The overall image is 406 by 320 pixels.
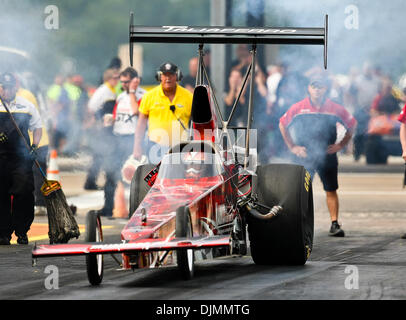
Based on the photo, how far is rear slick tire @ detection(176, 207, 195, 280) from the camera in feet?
30.0

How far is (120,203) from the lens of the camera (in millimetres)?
16266

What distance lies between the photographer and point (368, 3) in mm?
16562

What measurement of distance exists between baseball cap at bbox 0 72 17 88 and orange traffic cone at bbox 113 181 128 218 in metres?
3.08

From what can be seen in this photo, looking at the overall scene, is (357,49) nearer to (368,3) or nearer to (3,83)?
(368,3)

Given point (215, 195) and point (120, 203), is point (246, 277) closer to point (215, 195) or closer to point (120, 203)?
point (215, 195)

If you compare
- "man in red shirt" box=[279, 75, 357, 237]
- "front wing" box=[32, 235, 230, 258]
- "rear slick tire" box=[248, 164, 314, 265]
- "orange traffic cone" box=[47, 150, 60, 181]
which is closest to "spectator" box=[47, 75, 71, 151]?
"orange traffic cone" box=[47, 150, 60, 181]

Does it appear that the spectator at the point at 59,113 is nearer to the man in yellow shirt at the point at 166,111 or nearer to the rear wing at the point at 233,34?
the man in yellow shirt at the point at 166,111

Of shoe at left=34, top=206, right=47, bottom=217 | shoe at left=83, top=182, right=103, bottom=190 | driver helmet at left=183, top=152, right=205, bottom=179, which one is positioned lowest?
shoe at left=34, top=206, right=47, bottom=217

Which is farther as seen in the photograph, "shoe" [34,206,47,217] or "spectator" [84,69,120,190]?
"spectator" [84,69,120,190]

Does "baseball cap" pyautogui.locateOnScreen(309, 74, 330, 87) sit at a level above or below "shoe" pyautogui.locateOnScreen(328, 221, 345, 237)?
above

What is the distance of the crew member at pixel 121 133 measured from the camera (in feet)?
52.8

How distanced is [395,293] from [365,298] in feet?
1.20

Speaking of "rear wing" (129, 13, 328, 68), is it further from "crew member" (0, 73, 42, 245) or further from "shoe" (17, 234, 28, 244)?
"shoe" (17, 234, 28, 244)

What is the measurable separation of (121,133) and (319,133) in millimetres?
3280
